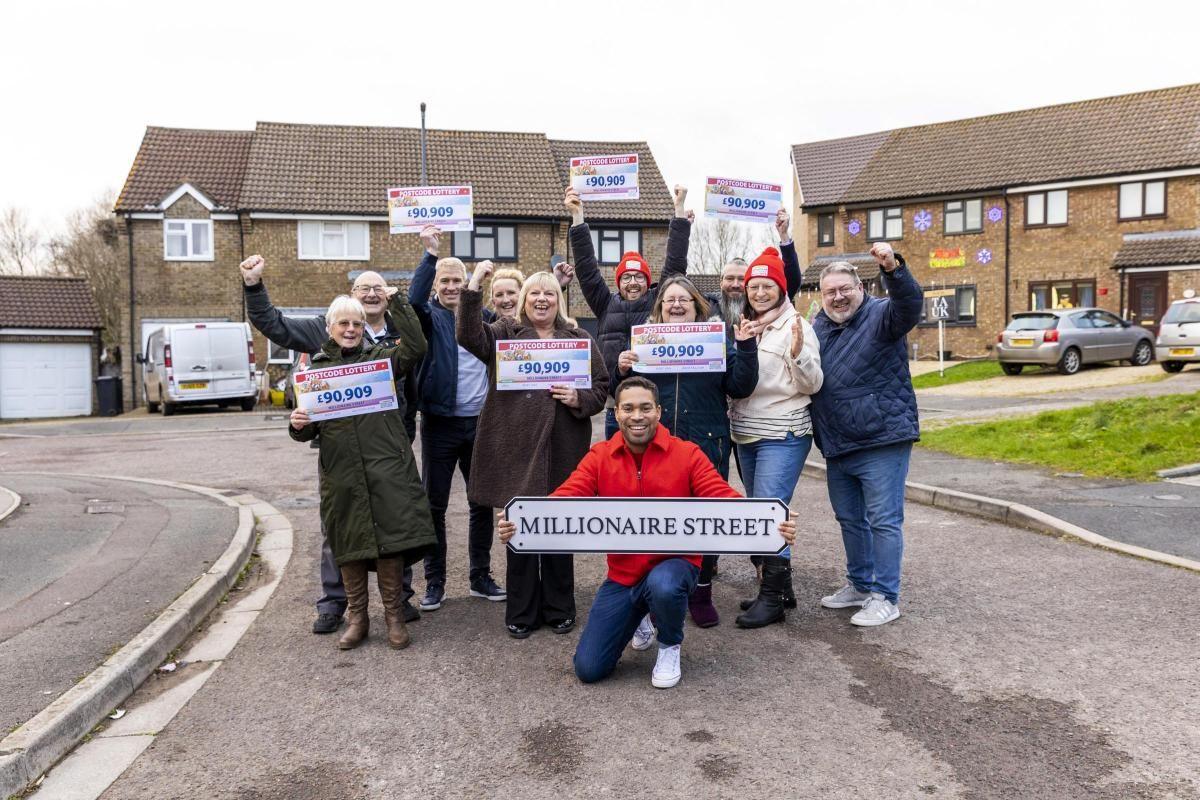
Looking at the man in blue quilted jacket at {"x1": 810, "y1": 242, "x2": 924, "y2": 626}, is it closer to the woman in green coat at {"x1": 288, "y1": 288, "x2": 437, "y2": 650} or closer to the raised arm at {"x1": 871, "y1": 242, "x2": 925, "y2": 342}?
the raised arm at {"x1": 871, "y1": 242, "x2": 925, "y2": 342}

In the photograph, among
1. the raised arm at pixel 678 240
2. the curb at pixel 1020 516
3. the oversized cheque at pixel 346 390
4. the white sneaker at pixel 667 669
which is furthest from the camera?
the curb at pixel 1020 516

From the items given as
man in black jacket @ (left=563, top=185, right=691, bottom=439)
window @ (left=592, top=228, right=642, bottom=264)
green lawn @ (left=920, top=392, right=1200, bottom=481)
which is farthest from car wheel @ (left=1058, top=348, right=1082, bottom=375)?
man in black jacket @ (left=563, top=185, right=691, bottom=439)

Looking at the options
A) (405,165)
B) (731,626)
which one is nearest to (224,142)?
(405,165)

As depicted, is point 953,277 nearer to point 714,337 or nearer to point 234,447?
point 234,447

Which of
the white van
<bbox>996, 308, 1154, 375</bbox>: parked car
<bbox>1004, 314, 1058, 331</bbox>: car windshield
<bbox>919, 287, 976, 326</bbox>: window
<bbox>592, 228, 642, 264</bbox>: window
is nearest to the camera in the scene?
<bbox>996, 308, 1154, 375</bbox>: parked car

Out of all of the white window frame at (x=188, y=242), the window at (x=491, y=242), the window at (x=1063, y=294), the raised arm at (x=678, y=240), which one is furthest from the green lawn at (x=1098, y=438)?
the white window frame at (x=188, y=242)

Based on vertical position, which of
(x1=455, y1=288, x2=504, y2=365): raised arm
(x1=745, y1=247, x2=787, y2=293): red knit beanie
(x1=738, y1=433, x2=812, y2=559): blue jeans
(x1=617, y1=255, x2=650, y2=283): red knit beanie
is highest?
(x1=617, y1=255, x2=650, y2=283): red knit beanie

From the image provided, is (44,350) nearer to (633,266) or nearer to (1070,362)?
(1070,362)

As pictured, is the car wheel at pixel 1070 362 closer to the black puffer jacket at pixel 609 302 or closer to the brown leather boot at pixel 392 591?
the black puffer jacket at pixel 609 302

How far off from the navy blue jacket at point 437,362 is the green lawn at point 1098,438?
7.58 meters

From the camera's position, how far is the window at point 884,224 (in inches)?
1494

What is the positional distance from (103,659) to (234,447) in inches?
507

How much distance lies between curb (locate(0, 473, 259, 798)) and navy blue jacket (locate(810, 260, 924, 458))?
3.87 meters

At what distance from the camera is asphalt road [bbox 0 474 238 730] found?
16.5 ft
